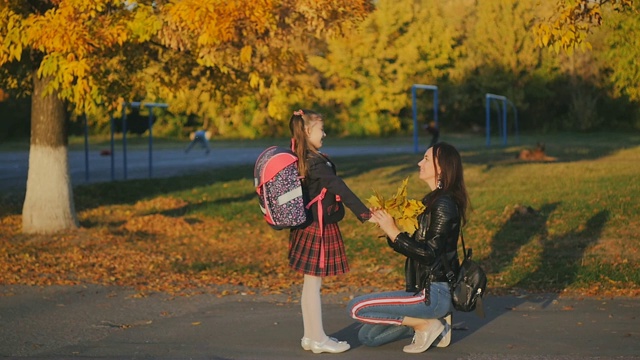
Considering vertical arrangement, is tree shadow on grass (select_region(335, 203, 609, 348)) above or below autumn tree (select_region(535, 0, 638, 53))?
below

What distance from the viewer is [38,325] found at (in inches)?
342

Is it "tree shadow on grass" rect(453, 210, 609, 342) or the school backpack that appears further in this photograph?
"tree shadow on grass" rect(453, 210, 609, 342)

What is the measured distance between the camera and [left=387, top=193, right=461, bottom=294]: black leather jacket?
6871 mm

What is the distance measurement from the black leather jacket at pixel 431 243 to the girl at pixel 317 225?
346mm

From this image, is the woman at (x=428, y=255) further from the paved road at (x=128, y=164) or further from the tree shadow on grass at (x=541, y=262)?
the paved road at (x=128, y=164)

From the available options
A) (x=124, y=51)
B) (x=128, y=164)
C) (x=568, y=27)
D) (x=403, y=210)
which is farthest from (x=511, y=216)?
(x=128, y=164)

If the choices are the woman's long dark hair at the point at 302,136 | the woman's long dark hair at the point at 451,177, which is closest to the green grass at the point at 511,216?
the woman's long dark hair at the point at 451,177

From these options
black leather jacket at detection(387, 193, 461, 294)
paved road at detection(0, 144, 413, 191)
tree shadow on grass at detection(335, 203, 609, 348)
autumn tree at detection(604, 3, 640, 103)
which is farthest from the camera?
paved road at detection(0, 144, 413, 191)

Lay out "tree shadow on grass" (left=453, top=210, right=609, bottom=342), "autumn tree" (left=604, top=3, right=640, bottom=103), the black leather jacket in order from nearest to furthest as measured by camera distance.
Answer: the black leather jacket → "tree shadow on grass" (left=453, top=210, right=609, bottom=342) → "autumn tree" (left=604, top=3, right=640, bottom=103)

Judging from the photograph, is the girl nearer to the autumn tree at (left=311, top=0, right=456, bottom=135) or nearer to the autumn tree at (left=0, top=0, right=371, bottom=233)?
the autumn tree at (left=0, top=0, right=371, bottom=233)

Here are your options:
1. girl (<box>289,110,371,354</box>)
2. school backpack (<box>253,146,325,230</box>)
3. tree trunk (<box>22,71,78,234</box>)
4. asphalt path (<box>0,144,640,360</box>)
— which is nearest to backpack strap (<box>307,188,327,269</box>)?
girl (<box>289,110,371,354</box>)

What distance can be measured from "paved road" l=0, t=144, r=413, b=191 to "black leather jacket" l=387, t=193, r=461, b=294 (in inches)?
724

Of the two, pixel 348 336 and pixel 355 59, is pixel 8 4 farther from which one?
pixel 355 59

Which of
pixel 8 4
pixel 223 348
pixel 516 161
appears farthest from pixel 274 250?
pixel 516 161
